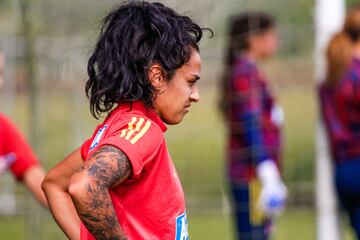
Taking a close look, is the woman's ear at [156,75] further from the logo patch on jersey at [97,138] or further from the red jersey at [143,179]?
the logo patch on jersey at [97,138]

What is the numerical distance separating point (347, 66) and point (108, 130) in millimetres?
3865

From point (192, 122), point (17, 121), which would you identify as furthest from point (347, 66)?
point (17, 121)

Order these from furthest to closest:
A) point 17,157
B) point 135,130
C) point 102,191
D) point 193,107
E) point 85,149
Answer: point 193,107
point 17,157
point 85,149
point 135,130
point 102,191

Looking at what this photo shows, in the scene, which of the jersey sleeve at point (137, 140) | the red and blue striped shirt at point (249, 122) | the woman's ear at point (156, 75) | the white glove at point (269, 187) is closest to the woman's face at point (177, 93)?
the woman's ear at point (156, 75)

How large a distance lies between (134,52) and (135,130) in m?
0.24

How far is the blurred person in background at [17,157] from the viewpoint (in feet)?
17.2

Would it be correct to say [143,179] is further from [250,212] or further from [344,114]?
[250,212]

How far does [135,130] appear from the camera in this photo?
3240 mm

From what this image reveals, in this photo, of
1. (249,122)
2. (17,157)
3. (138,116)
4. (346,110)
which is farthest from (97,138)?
(249,122)

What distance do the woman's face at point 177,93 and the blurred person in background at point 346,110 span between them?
3516mm

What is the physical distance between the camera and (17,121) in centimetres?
1104

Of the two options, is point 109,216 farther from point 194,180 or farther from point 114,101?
point 194,180

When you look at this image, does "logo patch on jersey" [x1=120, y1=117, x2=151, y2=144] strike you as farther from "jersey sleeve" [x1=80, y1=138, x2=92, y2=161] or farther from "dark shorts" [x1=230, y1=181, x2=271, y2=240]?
"dark shorts" [x1=230, y1=181, x2=271, y2=240]

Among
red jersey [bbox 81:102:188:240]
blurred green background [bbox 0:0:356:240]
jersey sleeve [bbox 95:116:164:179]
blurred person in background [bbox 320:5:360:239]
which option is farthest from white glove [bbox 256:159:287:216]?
jersey sleeve [bbox 95:116:164:179]
